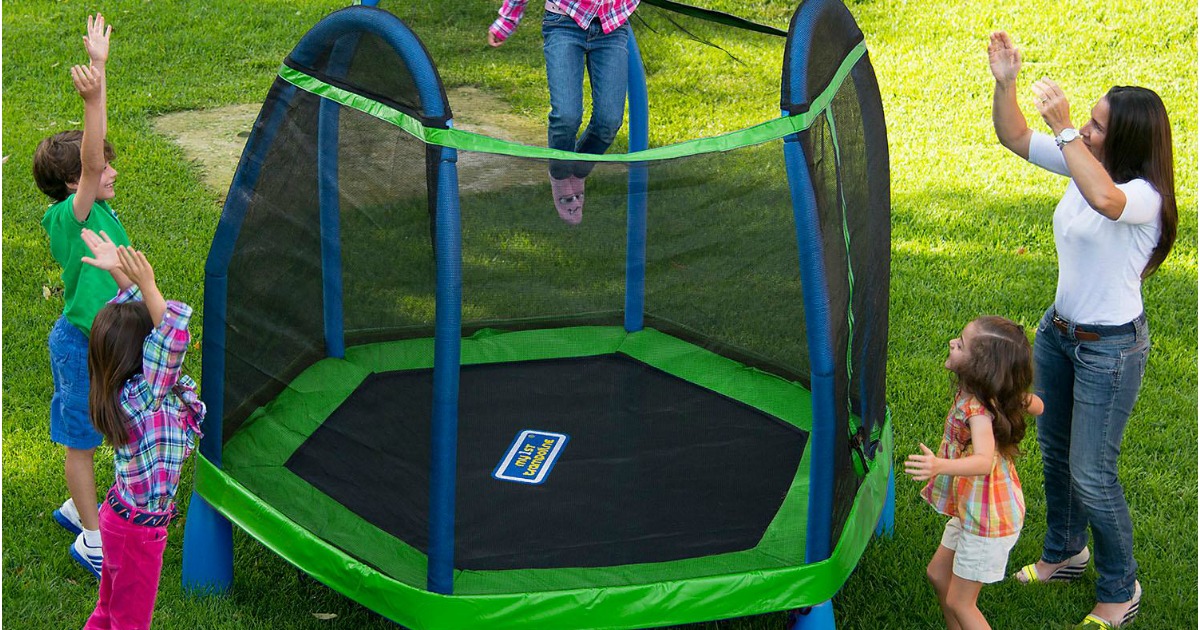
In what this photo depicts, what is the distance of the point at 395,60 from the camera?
2.94 m

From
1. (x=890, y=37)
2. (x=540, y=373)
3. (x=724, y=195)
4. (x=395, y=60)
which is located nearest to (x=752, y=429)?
(x=540, y=373)

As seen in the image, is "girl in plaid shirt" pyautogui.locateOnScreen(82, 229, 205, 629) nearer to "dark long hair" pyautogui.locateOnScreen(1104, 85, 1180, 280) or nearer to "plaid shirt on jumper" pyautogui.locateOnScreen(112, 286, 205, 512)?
"plaid shirt on jumper" pyautogui.locateOnScreen(112, 286, 205, 512)

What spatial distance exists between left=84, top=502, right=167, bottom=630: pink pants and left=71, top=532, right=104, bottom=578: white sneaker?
457 millimetres

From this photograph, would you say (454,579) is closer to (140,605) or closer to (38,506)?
(140,605)

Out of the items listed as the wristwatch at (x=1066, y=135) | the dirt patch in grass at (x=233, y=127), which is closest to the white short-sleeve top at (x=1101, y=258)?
the wristwatch at (x=1066, y=135)

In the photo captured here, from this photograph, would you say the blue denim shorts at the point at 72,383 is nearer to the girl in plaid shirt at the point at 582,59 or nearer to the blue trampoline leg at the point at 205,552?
the blue trampoline leg at the point at 205,552

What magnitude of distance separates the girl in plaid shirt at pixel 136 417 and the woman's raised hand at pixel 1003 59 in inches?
83.6

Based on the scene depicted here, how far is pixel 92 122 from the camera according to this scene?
3.05 m

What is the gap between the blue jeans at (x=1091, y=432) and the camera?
3088 millimetres

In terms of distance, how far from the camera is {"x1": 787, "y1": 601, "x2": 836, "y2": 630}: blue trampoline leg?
10.2 ft

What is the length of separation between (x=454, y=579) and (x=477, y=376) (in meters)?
1.00

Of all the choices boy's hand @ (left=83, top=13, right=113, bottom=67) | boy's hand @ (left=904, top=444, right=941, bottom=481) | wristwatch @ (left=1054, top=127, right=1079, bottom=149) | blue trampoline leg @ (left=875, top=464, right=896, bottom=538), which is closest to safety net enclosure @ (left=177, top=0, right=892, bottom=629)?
blue trampoline leg @ (left=875, top=464, right=896, bottom=538)

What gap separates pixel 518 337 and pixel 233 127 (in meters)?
4.52

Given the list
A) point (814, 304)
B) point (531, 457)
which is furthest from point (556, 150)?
point (531, 457)
